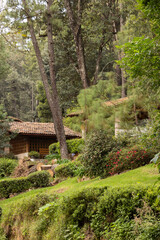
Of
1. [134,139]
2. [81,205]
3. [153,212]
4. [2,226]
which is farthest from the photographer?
[134,139]

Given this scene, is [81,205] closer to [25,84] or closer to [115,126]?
[115,126]

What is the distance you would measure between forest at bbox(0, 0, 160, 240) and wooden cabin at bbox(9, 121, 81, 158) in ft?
1.13

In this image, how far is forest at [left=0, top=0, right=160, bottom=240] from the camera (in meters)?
4.82

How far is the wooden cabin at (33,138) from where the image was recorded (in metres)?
25.0

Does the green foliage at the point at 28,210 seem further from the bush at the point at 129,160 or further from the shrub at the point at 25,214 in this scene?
the bush at the point at 129,160

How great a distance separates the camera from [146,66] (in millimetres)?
4676

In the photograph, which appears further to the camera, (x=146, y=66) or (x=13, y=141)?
(x=13, y=141)

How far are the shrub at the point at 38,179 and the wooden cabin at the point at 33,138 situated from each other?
11.8m

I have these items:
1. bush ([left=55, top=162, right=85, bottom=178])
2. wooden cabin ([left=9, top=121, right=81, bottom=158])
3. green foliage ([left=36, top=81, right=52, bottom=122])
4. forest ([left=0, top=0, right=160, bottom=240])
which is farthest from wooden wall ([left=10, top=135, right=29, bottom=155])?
bush ([left=55, top=162, right=85, bottom=178])

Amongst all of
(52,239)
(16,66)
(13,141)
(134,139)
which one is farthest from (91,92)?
(16,66)

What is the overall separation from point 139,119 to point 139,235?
7940 mm

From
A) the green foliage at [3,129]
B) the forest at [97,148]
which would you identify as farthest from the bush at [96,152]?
the green foliage at [3,129]

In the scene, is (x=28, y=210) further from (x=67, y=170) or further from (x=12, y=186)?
(x=67, y=170)

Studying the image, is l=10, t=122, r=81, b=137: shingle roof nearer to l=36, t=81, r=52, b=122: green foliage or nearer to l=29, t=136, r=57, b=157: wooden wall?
l=29, t=136, r=57, b=157: wooden wall
